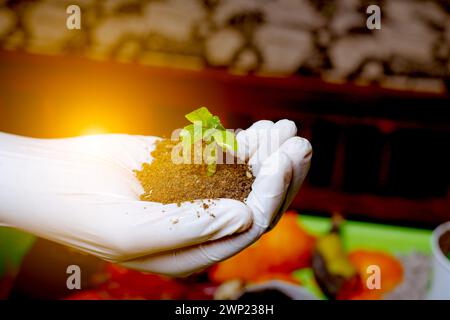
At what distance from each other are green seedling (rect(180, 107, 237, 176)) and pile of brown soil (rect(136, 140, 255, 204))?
0.03 meters

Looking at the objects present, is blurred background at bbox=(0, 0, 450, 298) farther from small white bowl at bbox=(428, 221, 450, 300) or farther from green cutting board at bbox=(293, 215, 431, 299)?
small white bowl at bbox=(428, 221, 450, 300)

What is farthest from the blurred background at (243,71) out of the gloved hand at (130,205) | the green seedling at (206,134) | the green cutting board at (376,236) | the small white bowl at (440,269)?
the green seedling at (206,134)

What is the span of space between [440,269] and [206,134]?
1.89ft

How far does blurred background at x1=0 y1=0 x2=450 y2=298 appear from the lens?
1304 millimetres

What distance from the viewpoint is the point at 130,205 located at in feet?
2.39

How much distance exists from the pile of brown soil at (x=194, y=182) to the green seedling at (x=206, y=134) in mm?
30

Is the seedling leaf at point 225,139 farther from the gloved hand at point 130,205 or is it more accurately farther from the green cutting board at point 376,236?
the green cutting board at point 376,236

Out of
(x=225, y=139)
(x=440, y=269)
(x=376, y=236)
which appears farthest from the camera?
(x=376, y=236)

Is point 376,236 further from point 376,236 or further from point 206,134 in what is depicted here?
point 206,134

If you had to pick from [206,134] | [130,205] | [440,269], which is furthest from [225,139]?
[440,269]

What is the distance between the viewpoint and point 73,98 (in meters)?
1.35

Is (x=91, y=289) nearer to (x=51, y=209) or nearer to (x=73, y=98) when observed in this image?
(x=51, y=209)

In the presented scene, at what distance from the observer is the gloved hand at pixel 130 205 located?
69 cm

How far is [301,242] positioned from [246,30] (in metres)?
0.66
